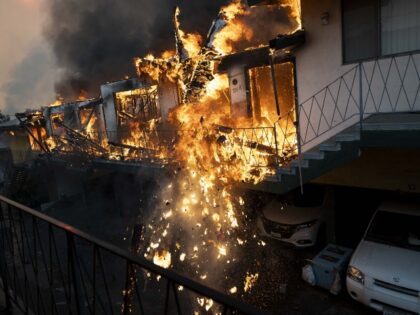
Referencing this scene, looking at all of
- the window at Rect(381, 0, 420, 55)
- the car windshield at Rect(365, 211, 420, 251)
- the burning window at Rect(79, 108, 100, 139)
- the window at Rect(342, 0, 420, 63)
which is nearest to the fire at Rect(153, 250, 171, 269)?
the car windshield at Rect(365, 211, 420, 251)

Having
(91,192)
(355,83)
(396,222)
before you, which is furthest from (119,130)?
(396,222)

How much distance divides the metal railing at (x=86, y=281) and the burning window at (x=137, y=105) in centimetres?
709

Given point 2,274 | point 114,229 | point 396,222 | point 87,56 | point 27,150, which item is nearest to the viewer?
point 2,274

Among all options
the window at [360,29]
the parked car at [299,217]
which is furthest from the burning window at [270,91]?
the parked car at [299,217]

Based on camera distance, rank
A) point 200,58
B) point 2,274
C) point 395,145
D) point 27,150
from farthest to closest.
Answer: point 27,150 → point 200,58 → point 395,145 → point 2,274

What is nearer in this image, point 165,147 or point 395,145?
point 395,145

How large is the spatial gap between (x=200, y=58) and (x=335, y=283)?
360 inches

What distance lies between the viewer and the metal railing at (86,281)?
231cm

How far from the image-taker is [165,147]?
49.2 feet

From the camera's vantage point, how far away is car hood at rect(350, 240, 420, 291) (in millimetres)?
6855

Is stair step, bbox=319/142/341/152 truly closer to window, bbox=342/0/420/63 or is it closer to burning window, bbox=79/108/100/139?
window, bbox=342/0/420/63

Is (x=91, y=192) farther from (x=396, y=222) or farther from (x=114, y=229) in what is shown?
(x=396, y=222)

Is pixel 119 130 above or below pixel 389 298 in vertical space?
above

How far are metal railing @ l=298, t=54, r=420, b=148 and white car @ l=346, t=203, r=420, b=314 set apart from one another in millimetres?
2597
